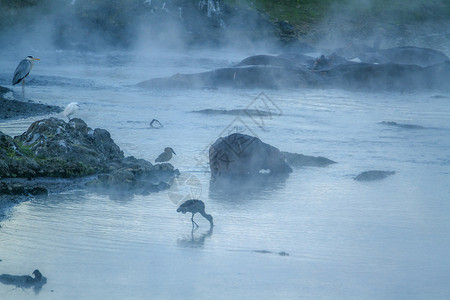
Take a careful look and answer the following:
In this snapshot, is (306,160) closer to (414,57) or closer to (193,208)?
(193,208)

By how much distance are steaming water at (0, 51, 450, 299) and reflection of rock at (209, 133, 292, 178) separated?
29 centimetres

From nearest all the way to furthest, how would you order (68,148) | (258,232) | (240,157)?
(258,232) < (68,148) < (240,157)

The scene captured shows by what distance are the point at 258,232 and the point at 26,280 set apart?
2.53 m

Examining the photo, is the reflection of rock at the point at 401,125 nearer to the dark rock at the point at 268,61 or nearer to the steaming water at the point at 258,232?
the steaming water at the point at 258,232

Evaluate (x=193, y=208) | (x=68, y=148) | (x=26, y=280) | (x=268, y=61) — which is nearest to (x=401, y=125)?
(x=68, y=148)

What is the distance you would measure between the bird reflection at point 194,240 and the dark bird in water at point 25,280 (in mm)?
1561

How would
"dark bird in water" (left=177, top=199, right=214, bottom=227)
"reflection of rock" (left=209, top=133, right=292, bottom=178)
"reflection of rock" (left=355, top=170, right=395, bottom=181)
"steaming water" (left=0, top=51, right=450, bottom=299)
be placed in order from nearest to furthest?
1. "steaming water" (left=0, top=51, right=450, bottom=299)
2. "dark bird in water" (left=177, top=199, right=214, bottom=227)
3. "reflection of rock" (left=209, top=133, right=292, bottom=178)
4. "reflection of rock" (left=355, top=170, right=395, bottom=181)

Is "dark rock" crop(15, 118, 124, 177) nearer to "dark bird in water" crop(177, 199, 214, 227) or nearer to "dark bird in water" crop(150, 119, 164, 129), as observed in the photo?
"dark bird in water" crop(177, 199, 214, 227)

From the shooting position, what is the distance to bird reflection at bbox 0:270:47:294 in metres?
6.09

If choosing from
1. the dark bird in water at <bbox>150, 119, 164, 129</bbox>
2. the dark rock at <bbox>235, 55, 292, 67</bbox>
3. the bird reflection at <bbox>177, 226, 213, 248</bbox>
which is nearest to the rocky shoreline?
the bird reflection at <bbox>177, 226, 213, 248</bbox>

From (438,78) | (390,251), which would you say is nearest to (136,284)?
(390,251)

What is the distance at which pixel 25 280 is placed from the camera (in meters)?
6.14

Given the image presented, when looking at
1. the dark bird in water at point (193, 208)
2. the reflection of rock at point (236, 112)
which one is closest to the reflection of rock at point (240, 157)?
the dark bird in water at point (193, 208)

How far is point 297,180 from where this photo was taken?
10.5 meters
